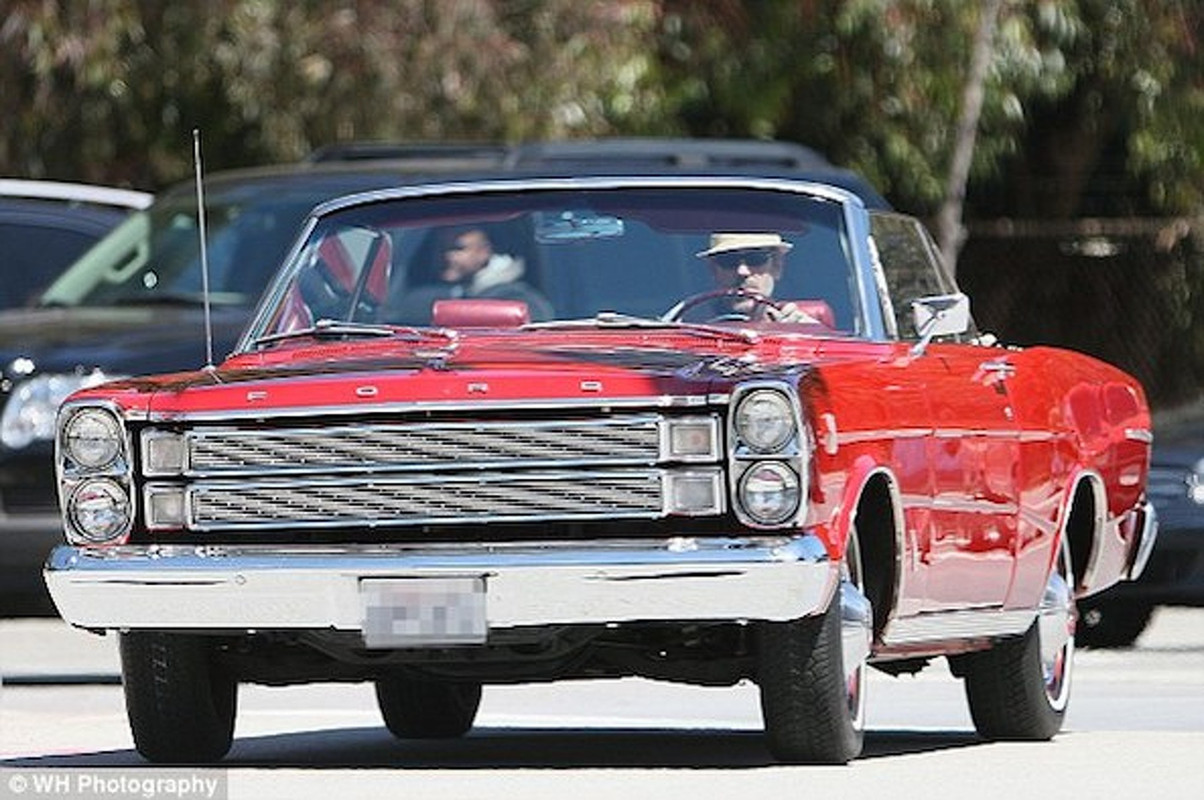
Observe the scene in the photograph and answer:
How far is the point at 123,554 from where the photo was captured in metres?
9.23

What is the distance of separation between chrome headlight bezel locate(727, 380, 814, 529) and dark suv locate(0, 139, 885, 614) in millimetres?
3787

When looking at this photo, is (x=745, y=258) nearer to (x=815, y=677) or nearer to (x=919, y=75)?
(x=815, y=677)

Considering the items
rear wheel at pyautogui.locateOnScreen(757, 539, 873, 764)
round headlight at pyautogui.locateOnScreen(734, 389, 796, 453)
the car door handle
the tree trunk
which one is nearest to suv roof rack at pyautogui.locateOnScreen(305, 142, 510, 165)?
the tree trunk

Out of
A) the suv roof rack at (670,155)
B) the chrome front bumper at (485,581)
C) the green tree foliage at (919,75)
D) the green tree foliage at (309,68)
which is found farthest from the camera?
the green tree foliage at (919,75)

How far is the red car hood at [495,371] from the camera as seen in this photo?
902 cm

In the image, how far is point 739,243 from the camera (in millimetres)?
10305

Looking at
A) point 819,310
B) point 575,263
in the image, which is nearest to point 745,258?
point 819,310

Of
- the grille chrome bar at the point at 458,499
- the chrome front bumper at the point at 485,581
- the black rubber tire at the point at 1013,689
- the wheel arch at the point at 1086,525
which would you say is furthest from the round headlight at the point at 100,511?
the wheel arch at the point at 1086,525

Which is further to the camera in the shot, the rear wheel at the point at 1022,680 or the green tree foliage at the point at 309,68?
the green tree foliage at the point at 309,68

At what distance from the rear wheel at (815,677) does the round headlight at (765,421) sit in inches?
16.8

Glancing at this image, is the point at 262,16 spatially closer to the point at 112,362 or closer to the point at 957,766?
the point at 112,362

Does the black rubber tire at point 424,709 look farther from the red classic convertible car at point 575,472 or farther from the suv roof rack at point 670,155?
the suv roof rack at point 670,155

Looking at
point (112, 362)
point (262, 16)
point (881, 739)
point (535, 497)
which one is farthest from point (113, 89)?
point (535, 497)

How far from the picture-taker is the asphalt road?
8.97 m
